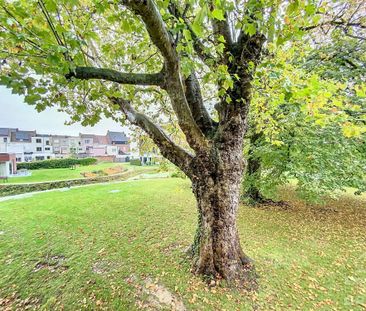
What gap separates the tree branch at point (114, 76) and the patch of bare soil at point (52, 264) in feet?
13.2

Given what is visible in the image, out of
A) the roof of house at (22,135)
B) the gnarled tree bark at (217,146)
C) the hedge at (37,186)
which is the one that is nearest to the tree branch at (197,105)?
the gnarled tree bark at (217,146)

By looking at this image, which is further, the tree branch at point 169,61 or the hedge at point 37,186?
the hedge at point 37,186

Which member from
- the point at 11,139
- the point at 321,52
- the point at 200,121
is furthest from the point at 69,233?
the point at 11,139

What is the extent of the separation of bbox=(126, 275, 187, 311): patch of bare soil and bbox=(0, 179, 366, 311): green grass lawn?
0.07 feet

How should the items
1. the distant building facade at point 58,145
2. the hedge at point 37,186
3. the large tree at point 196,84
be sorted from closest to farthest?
the large tree at point 196,84
the hedge at point 37,186
the distant building facade at point 58,145

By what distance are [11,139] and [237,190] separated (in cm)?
5368

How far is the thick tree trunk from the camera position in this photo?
3.64 m

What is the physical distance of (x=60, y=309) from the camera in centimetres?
330

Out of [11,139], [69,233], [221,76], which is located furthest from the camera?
[11,139]

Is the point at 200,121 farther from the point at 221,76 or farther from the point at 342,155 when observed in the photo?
the point at 342,155

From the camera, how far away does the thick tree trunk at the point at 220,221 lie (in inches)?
143

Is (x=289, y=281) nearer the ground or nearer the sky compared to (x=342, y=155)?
nearer the ground

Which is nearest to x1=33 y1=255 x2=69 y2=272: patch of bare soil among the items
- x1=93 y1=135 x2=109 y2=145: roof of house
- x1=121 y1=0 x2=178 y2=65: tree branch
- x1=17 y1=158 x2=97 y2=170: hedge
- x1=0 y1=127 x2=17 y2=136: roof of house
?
x1=121 y1=0 x2=178 y2=65: tree branch

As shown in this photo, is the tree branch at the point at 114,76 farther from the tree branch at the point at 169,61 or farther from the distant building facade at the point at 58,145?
the distant building facade at the point at 58,145
